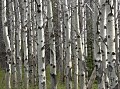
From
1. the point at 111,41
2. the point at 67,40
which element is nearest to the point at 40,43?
the point at 111,41

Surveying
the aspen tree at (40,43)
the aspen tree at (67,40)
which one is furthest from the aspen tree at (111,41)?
the aspen tree at (67,40)

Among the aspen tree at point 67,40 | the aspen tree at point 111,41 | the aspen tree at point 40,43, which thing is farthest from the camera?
the aspen tree at point 67,40

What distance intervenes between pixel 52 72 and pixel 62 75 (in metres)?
8.32

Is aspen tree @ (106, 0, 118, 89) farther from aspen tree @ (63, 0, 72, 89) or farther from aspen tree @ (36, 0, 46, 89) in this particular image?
aspen tree @ (63, 0, 72, 89)

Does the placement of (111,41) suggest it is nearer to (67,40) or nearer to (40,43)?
(40,43)

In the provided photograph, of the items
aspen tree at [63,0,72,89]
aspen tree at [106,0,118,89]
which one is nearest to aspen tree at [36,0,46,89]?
aspen tree at [106,0,118,89]

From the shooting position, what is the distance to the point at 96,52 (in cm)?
681

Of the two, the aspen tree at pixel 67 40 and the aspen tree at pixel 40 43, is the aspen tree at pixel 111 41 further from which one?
the aspen tree at pixel 67 40

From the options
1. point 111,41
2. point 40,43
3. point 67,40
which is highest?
point 111,41

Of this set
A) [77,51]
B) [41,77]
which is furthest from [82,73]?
[41,77]

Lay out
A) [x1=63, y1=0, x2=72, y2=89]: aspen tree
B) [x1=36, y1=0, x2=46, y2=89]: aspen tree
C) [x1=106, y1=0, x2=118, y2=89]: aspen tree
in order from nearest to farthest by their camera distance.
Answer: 1. [x1=106, y1=0, x2=118, y2=89]: aspen tree
2. [x1=36, y1=0, x2=46, y2=89]: aspen tree
3. [x1=63, y1=0, x2=72, y2=89]: aspen tree

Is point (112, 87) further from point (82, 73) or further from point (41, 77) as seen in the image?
point (82, 73)

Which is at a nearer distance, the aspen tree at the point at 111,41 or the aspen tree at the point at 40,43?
the aspen tree at the point at 111,41

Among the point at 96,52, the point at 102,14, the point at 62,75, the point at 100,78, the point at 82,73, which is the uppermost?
the point at 102,14
